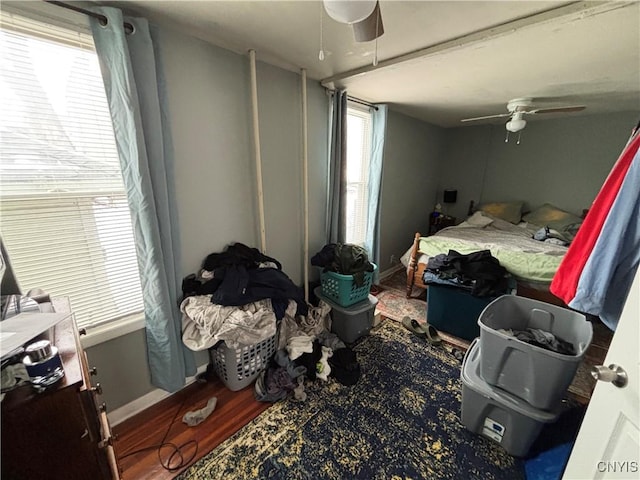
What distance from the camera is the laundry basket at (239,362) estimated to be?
5.57 feet

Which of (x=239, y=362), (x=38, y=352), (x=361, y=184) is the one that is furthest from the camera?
(x=361, y=184)

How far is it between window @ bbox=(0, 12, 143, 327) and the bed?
2668 mm

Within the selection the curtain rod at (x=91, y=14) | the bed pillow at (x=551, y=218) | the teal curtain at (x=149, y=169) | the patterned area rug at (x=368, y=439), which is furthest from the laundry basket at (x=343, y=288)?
the bed pillow at (x=551, y=218)

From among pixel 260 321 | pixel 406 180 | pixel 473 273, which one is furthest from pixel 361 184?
pixel 260 321

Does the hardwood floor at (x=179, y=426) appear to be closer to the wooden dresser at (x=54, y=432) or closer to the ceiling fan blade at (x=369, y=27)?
the wooden dresser at (x=54, y=432)

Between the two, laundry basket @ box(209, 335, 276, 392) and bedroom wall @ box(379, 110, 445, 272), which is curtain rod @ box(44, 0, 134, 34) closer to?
laundry basket @ box(209, 335, 276, 392)

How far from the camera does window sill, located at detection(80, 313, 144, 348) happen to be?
4.49 feet

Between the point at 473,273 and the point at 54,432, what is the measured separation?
8.25 feet

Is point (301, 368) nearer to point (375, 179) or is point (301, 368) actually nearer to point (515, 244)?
point (375, 179)

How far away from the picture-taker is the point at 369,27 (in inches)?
41.5

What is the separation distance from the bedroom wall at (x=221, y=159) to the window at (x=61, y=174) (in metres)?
0.30

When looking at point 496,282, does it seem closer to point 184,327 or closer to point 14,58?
point 184,327

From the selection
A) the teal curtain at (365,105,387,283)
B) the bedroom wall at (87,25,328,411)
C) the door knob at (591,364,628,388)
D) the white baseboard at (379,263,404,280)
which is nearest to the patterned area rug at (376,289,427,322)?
the teal curtain at (365,105,387,283)

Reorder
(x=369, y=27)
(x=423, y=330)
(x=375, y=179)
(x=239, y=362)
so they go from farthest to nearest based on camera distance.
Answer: (x=375, y=179), (x=423, y=330), (x=239, y=362), (x=369, y=27)
